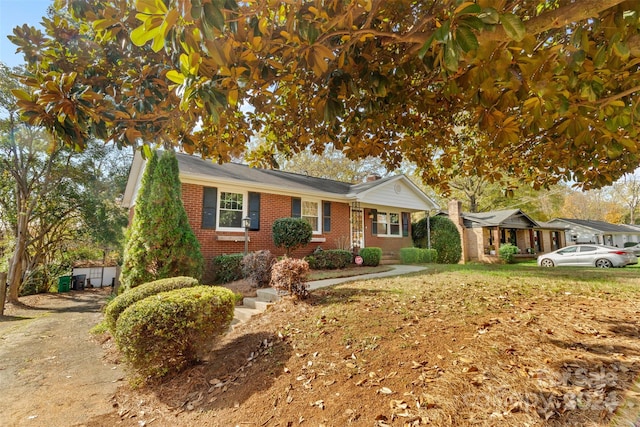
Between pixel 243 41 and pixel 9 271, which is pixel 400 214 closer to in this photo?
pixel 243 41

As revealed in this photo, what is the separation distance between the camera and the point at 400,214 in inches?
662

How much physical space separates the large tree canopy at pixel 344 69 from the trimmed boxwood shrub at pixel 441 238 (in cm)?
1284

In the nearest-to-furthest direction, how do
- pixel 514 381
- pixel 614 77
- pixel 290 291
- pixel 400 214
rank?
1. pixel 514 381
2. pixel 614 77
3. pixel 290 291
4. pixel 400 214

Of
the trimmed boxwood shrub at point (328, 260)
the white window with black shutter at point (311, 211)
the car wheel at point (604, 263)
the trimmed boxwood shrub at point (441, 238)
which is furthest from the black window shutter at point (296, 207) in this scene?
the car wheel at point (604, 263)

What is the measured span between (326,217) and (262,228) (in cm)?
325

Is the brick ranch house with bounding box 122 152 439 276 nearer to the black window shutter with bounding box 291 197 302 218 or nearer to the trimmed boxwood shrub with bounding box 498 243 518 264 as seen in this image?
the black window shutter with bounding box 291 197 302 218

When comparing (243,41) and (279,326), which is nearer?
(243,41)

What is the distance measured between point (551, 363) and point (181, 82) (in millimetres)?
3965

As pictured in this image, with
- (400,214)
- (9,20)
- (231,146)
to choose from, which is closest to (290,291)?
(231,146)

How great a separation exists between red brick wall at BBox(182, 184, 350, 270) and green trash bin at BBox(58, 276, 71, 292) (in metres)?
9.90

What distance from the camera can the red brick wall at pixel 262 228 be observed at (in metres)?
9.85

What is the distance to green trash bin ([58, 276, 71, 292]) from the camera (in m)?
14.4

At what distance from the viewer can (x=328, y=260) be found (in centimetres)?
1069

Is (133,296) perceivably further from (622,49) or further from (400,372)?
(622,49)
